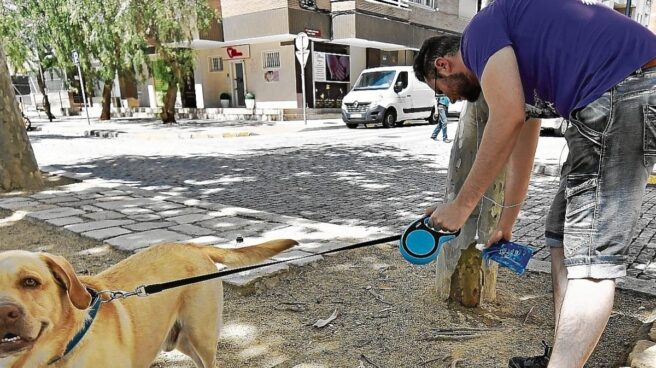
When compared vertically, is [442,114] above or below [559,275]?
above

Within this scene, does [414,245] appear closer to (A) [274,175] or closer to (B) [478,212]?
(B) [478,212]

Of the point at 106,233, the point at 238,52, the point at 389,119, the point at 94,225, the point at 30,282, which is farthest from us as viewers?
the point at 238,52

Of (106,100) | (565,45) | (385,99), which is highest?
(565,45)

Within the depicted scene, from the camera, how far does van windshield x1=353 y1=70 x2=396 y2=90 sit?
17844mm

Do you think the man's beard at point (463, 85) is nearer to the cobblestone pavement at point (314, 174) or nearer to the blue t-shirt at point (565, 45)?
the blue t-shirt at point (565, 45)

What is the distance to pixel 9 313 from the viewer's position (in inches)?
61.5

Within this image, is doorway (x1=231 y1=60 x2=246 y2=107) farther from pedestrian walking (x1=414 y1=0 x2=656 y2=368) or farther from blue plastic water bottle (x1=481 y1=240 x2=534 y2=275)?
pedestrian walking (x1=414 y1=0 x2=656 y2=368)

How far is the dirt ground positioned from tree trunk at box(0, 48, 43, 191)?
4.02m

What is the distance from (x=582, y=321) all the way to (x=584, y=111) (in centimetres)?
78

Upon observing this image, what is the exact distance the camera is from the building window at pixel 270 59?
2393 centimetres

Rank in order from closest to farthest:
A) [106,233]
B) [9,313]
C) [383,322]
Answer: [9,313], [383,322], [106,233]

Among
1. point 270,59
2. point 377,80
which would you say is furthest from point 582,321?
point 270,59

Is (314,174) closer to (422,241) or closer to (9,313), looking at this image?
(422,241)

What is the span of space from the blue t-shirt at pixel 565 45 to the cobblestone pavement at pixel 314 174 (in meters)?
2.55
